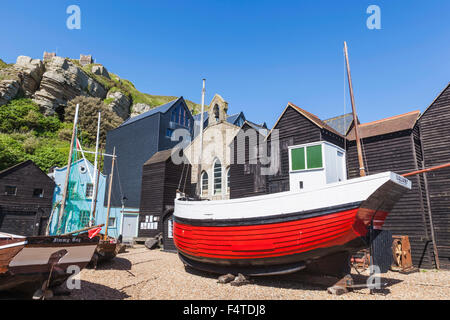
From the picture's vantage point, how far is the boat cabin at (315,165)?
1404cm

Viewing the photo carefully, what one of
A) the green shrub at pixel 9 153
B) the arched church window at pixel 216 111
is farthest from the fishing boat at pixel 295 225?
the green shrub at pixel 9 153

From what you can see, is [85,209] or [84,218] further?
[85,209]

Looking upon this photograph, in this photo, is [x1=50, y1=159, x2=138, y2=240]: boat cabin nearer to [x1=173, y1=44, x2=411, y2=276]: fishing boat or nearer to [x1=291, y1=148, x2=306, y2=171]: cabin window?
[x1=291, y1=148, x2=306, y2=171]: cabin window

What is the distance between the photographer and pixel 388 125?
14.6 metres

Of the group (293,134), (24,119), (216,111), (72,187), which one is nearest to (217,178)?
(216,111)

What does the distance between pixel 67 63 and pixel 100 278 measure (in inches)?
1958

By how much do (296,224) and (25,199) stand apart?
24242 mm

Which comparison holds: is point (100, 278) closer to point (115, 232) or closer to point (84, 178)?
point (115, 232)

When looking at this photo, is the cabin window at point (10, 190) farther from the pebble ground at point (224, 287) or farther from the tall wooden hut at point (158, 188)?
the pebble ground at point (224, 287)

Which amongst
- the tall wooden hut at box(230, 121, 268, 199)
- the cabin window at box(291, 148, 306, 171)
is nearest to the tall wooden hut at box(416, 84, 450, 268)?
the cabin window at box(291, 148, 306, 171)

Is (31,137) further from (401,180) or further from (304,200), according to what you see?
(401,180)

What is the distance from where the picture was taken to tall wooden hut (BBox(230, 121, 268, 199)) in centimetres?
1709

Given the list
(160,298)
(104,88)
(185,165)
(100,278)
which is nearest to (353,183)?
(160,298)

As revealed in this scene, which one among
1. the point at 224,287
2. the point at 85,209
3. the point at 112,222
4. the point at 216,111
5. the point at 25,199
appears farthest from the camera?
the point at 112,222
